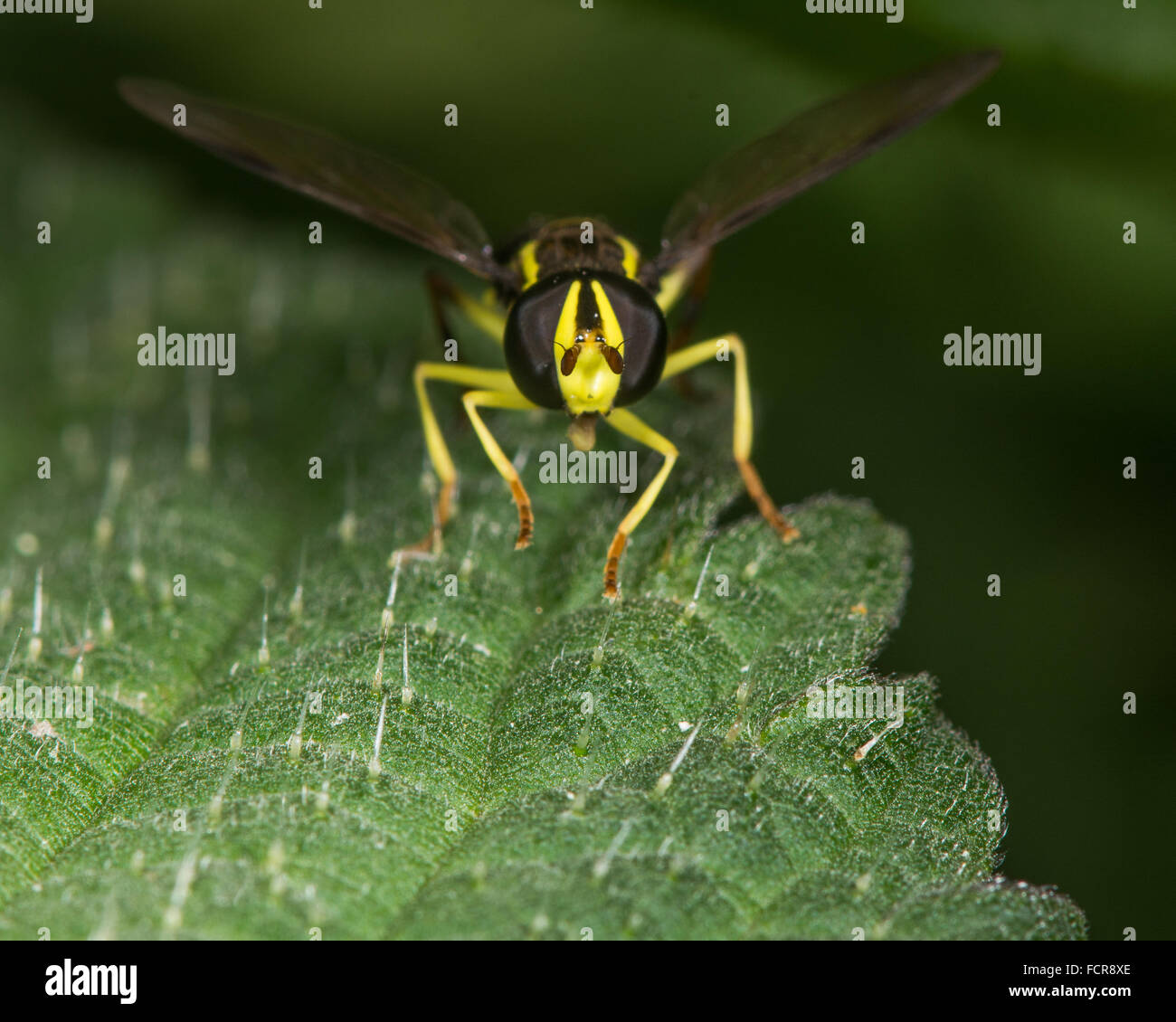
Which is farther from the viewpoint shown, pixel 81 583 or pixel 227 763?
pixel 81 583

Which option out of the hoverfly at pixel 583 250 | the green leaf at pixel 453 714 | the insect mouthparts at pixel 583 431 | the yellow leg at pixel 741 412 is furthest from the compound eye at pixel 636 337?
the green leaf at pixel 453 714

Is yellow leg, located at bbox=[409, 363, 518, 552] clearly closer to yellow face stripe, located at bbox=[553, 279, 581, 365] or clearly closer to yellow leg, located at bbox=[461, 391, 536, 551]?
yellow leg, located at bbox=[461, 391, 536, 551]

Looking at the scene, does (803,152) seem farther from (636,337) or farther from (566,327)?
(566,327)

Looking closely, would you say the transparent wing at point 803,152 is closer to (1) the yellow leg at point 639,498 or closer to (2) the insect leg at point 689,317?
(2) the insect leg at point 689,317

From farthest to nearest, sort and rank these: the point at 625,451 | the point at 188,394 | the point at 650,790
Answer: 1. the point at 188,394
2. the point at 625,451
3. the point at 650,790

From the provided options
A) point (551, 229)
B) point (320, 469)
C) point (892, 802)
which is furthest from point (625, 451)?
point (892, 802)
